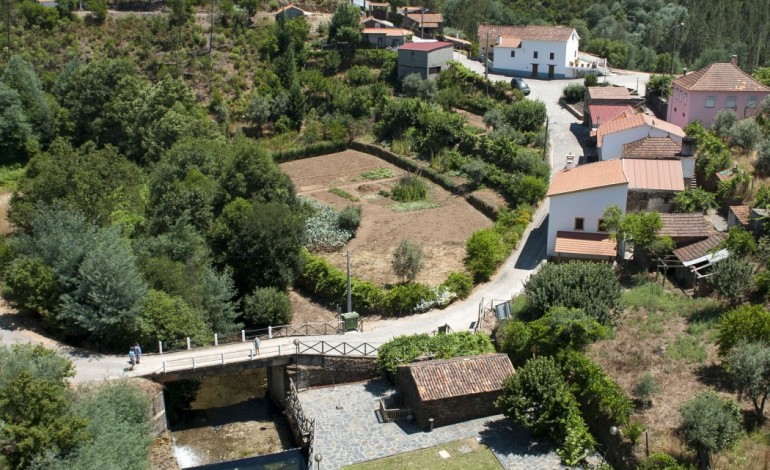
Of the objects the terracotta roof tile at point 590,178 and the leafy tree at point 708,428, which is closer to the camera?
the leafy tree at point 708,428

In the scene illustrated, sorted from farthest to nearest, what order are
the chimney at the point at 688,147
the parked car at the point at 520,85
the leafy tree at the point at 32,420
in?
the parked car at the point at 520,85
the chimney at the point at 688,147
the leafy tree at the point at 32,420

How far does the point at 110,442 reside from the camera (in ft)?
84.3

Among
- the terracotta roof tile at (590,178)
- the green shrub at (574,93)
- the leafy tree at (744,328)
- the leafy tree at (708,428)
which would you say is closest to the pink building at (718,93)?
the terracotta roof tile at (590,178)

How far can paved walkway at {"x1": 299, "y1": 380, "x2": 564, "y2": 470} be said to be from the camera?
→ 28.1 meters

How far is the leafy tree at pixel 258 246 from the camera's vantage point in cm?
4062

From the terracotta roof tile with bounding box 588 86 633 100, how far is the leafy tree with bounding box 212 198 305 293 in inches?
1200

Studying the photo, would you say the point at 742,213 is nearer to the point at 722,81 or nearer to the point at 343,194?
the point at 722,81

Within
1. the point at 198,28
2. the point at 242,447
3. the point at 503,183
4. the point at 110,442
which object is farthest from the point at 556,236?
the point at 198,28

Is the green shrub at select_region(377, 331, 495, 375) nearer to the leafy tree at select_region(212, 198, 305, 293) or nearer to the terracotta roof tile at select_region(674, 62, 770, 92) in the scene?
the leafy tree at select_region(212, 198, 305, 293)

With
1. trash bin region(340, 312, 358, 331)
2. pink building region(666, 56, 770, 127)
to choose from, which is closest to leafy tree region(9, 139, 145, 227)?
trash bin region(340, 312, 358, 331)

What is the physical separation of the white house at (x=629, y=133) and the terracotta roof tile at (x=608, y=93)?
33.5 feet

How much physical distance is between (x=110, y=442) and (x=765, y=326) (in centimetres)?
2364

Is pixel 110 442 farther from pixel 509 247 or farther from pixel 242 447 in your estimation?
pixel 509 247

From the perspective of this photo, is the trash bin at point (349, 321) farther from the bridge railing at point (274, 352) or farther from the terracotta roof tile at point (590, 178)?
the terracotta roof tile at point (590, 178)
